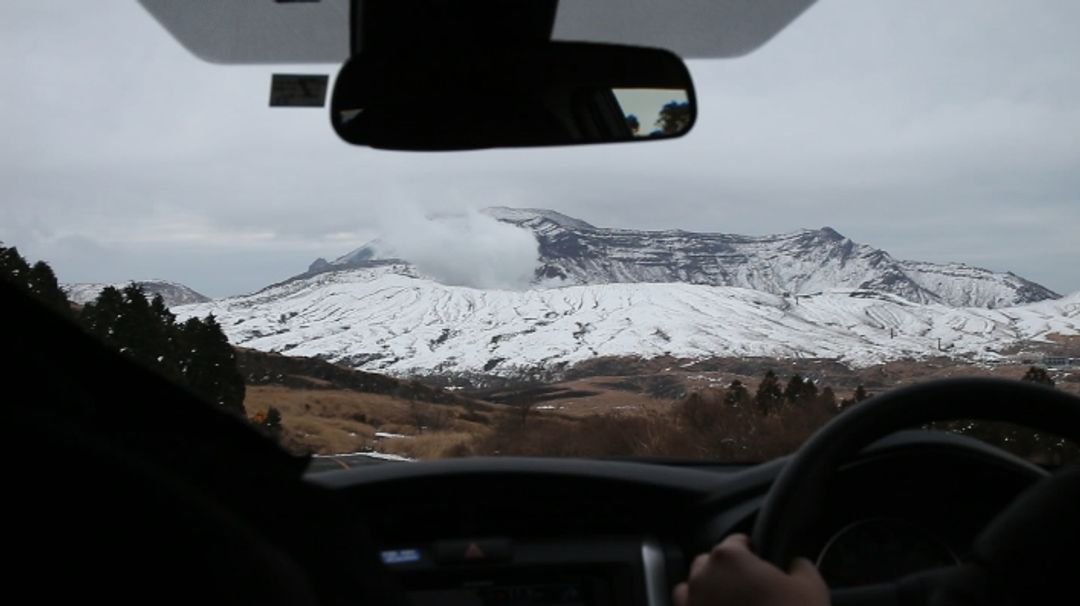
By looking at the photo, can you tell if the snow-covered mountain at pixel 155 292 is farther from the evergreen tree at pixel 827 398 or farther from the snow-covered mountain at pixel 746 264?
the evergreen tree at pixel 827 398

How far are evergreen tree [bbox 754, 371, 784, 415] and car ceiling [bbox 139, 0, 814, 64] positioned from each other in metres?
1.37

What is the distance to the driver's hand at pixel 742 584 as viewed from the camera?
1.83 meters

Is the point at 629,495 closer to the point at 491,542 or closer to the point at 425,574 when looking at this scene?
the point at 491,542

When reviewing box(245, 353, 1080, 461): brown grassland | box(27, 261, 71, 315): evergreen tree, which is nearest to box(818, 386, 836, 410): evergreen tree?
box(245, 353, 1080, 461): brown grassland

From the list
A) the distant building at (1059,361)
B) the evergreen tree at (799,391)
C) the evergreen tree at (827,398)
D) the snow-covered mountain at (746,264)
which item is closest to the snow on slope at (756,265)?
the snow-covered mountain at (746,264)

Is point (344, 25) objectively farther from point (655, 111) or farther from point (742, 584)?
point (742, 584)

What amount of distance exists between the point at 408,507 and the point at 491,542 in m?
0.32

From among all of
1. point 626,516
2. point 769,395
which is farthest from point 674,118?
point 769,395

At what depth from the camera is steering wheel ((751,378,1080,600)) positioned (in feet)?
8.43

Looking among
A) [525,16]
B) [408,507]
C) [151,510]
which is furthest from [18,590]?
[408,507]

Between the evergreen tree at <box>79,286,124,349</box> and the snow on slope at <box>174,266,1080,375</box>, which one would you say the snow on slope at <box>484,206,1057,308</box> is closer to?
the snow on slope at <box>174,266,1080,375</box>

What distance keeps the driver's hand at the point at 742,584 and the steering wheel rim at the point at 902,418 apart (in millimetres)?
621

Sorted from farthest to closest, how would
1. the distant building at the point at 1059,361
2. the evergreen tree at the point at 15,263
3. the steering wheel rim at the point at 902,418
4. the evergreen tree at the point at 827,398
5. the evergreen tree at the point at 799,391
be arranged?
the evergreen tree at the point at 799,391, the distant building at the point at 1059,361, the evergreen tree at the point at 827,398, the evergreen tree at the point at 15,263, the steering wheel rim at the point at 902,418

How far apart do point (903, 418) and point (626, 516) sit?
4.28ft
